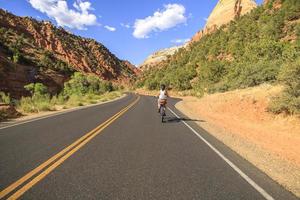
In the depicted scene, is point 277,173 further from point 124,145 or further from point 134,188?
point 124,145

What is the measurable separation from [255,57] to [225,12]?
7460cm

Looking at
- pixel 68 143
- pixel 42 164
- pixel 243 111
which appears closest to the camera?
pixel 42 164

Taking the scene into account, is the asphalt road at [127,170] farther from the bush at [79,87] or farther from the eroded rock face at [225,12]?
the eroded rock face at [225,12]

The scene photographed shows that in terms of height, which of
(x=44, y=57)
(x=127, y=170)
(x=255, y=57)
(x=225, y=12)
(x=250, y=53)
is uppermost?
(x=225, y=12)

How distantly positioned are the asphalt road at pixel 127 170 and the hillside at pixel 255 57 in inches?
360

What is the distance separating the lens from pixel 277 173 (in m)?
7.23

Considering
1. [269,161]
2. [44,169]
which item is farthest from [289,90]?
[44,169]

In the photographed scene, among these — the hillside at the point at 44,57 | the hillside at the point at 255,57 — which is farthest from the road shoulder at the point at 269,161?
the hillside at the point at 44,57

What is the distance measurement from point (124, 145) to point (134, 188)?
408cm

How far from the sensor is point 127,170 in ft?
22.3

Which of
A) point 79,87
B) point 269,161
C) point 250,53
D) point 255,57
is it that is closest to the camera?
point 269,161

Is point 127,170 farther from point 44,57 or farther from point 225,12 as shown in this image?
point 225,12

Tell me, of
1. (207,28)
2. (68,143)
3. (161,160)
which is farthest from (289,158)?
(207,28)

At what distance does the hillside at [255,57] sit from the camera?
18228 millimetres
